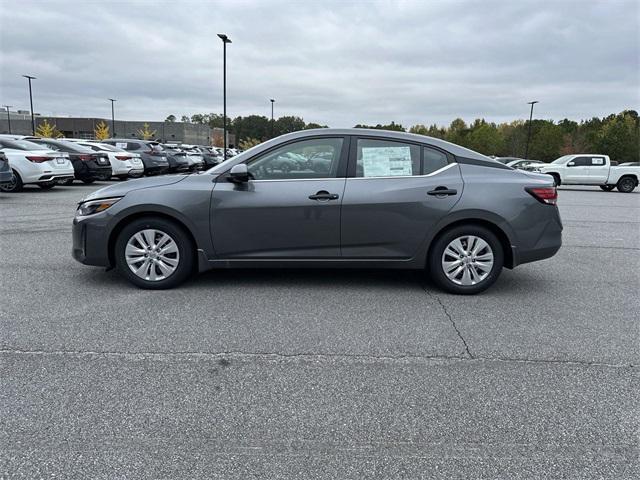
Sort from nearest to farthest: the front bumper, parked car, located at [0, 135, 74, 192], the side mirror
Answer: the side mirror
the front bumper
parked car, located at [0, 135, 74, 192]

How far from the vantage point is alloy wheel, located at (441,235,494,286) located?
4.89 m

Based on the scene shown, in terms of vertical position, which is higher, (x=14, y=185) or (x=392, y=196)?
(x=392, y=196)

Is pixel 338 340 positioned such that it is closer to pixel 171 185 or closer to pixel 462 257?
pixel 462 257

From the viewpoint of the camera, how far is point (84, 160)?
52.5 feet

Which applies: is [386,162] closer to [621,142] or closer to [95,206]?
[95,206]

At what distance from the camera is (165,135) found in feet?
318

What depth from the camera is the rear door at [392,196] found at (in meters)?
4.79

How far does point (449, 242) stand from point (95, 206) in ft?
11.7

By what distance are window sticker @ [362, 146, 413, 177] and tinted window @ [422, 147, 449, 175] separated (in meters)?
0.15

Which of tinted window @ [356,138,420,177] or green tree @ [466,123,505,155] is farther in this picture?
green tree @ [466,123,505,155]

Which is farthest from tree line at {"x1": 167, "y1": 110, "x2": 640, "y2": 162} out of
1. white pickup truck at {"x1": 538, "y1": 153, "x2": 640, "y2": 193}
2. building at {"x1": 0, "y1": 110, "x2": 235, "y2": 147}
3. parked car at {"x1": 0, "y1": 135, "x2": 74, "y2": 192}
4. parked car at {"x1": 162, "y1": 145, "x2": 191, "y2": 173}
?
building at {"x1": 0, "y1": 110, "x2": 235, "y2": 147}

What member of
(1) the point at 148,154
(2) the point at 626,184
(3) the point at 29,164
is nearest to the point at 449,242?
(3) the point at 29,164

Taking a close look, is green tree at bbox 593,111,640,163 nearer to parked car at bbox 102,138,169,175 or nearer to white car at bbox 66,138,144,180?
parked car at bbox 102,138,169,175

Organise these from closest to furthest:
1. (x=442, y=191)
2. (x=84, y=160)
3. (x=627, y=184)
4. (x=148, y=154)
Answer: (x=442, y=191)
(x=84, y=160)
(x=148, y=154)
(x=627, y=184)
